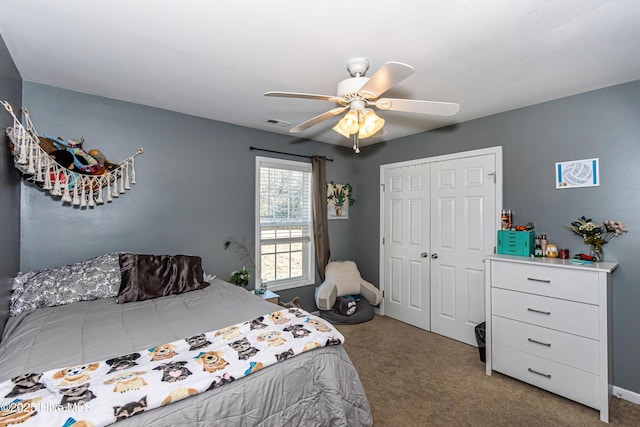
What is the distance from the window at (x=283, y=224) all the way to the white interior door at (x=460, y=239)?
1627mm

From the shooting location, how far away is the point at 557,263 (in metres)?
2.33

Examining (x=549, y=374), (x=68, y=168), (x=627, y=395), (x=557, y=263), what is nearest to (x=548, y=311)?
(x=557, y=263)

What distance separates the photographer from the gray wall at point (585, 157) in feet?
7.61

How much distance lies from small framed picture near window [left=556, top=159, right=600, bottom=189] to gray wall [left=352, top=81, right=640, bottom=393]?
4 centimetres

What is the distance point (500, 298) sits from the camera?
2.60 metres

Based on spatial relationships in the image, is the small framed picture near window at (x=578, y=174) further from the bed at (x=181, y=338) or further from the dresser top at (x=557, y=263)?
the bed at (x=181, y=338)

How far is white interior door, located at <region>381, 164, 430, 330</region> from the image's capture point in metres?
3.72

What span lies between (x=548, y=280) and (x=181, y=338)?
2.65 meters

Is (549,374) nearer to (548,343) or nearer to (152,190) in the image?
(548,343)

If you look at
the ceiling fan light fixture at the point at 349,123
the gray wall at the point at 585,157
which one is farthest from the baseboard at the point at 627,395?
the ceiling fan light fixture at the point at 349,123

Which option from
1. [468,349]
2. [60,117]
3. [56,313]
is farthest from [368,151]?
[56,313]

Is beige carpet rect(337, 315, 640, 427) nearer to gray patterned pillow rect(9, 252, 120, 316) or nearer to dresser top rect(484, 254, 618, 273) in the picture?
dresser top rect(484, 254, 618, 273)

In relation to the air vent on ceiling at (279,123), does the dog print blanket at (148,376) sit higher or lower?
lower

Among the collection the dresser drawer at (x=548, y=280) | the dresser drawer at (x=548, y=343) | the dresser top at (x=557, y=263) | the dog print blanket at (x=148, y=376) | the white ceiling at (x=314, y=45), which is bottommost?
the dresser drawer at (x=548, y=343)
